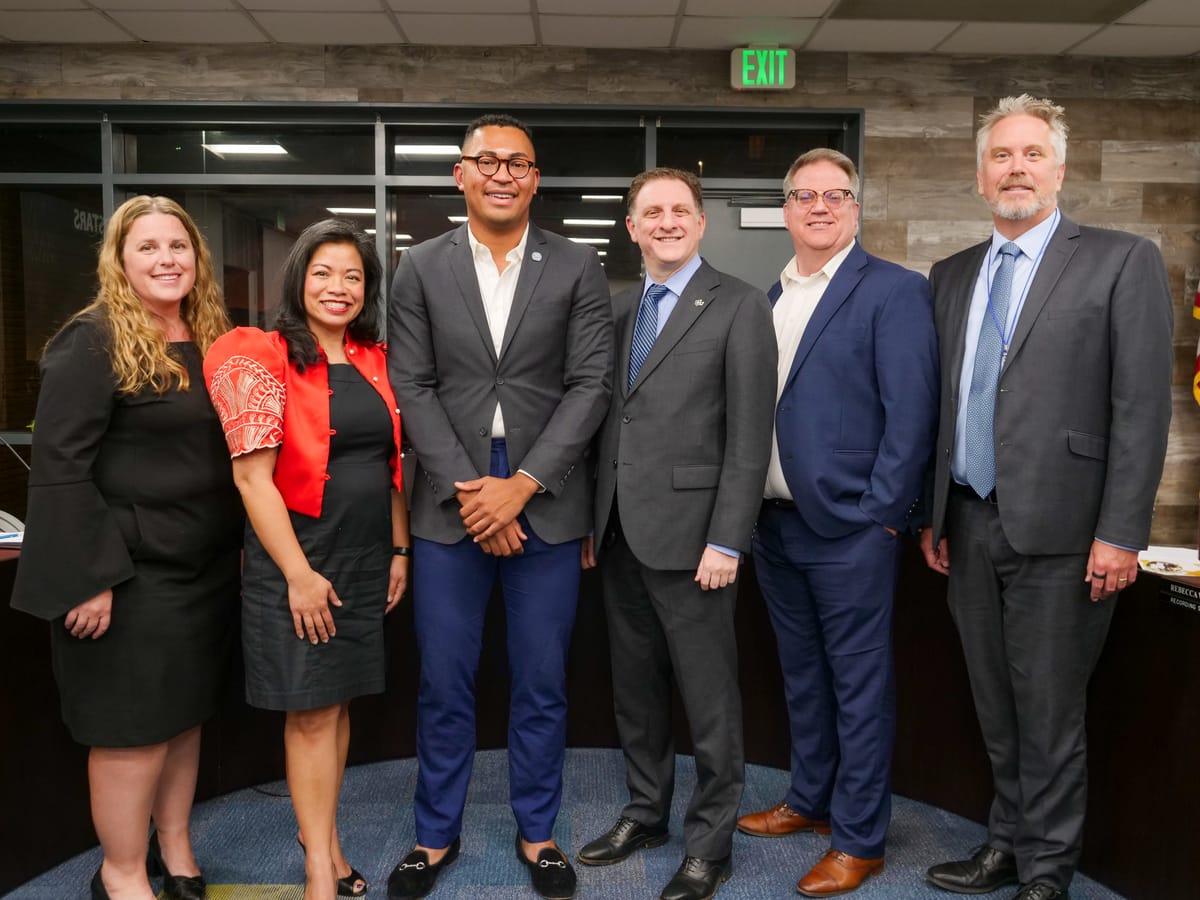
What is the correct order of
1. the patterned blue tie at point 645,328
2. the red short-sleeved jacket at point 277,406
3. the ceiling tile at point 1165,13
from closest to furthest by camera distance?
the red short-sleeved jacket at point 277,406
the patterned blue tie at point 645,328
the ceiling tile at point 1165,13

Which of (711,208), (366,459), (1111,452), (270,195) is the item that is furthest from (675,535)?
(270,195)

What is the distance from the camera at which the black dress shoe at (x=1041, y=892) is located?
2.02 m

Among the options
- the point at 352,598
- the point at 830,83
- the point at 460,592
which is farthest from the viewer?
the point at 830,83

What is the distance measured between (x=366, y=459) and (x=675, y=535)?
0.73 metres

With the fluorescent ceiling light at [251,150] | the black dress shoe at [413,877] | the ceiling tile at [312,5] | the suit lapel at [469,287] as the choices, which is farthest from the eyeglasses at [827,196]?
the fluorescent ceiling light at [251,150]

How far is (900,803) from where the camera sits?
108 inches

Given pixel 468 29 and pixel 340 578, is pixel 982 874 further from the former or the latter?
pixel 468 29

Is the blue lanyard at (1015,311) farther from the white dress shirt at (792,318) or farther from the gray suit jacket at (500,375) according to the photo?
the gray suit jacket at (500,375)

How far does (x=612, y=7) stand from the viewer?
188 inches

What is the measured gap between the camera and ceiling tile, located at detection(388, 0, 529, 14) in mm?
4703

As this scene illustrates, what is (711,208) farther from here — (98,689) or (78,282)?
(98,689)

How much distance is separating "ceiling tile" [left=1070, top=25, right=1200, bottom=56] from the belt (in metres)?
4.23

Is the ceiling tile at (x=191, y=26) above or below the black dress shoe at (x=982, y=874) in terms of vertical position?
above

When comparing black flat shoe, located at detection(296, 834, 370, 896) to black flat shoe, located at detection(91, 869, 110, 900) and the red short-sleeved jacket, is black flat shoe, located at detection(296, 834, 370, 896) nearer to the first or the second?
black flat shoe, located at detection(91, 869, 110, 900)
